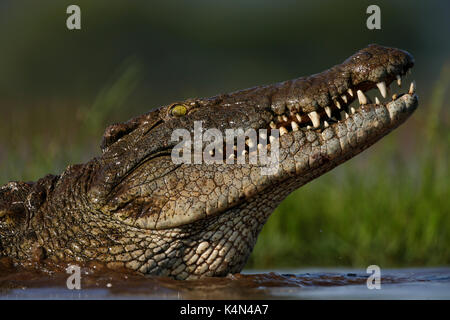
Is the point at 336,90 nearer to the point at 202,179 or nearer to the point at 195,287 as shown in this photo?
the point at 202,179

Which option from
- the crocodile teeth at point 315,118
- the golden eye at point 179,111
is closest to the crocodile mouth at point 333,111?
the crocodile teeth at point 315,118

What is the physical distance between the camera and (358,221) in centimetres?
784

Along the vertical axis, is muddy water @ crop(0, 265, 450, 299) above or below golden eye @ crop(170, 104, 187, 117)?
below

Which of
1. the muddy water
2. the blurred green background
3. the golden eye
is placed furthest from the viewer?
the blurred green background

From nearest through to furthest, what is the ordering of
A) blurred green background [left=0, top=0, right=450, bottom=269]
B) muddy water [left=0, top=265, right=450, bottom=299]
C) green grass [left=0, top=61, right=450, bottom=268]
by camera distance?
muddy water [left=0, top=265, right=450, bottom=299], green grass [left=0, top=61, right=450, bottom=268], blurred green background [left=0, top=0, right=450, bottom=269]

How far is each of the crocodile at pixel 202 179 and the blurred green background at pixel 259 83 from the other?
2.41 metres

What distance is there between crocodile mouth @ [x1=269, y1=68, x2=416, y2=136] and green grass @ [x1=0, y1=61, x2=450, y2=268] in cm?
285

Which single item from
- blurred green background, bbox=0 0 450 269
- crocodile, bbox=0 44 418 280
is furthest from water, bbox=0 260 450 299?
blurred green background, bbox=0 0 450 269

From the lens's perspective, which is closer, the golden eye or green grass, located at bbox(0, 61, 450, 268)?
the golden eye

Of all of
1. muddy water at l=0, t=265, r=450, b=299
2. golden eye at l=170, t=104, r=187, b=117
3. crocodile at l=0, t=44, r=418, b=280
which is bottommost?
muddy water at l=0, t=265, r=450, b=299

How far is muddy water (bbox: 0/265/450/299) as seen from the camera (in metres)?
4.56

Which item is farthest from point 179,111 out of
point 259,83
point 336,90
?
point 259,83

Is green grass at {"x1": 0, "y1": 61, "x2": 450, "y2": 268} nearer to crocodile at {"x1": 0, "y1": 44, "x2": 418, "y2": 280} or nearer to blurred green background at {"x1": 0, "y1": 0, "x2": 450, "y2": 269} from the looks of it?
blurred green background at {"x1": 0, "y1": 0, "x2": 450, "y2": 269}

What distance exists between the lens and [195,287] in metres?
4.74
